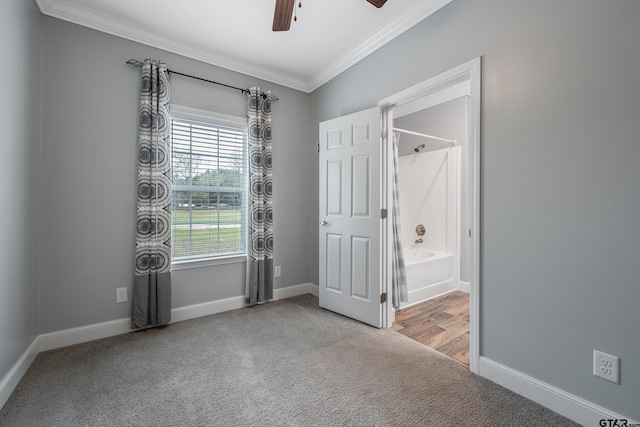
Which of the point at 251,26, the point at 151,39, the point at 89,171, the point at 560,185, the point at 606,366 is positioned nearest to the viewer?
the point at 606,366

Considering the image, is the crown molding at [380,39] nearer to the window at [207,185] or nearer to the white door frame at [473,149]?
the white door frame at [473,149]

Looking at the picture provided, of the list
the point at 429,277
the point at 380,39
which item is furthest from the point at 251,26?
the point at 429,277

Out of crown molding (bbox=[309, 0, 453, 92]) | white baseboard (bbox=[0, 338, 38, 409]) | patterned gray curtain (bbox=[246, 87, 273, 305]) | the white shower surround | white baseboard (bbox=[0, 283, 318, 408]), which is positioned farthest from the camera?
the white shower surround

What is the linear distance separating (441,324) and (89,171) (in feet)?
11.4

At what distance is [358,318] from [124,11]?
3.41 m

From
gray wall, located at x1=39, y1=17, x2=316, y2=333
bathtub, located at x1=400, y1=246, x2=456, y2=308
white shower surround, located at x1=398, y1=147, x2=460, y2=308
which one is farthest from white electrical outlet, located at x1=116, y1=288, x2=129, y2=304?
white shower surround, located at x1=398, y1=147, x2=460, y2=308

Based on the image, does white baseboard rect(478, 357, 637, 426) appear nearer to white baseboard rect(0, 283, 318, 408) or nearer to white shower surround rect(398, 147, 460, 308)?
white shower surround rect(398, 147, 460, 308)

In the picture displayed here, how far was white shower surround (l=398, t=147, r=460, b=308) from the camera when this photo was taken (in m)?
3.48

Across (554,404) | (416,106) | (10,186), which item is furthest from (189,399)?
(416,106)

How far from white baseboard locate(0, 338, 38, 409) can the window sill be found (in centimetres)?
106

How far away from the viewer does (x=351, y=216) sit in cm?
280

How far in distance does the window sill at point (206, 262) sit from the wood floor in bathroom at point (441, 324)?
1797mm

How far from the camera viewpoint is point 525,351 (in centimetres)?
165

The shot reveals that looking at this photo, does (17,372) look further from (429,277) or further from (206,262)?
(429,277)
